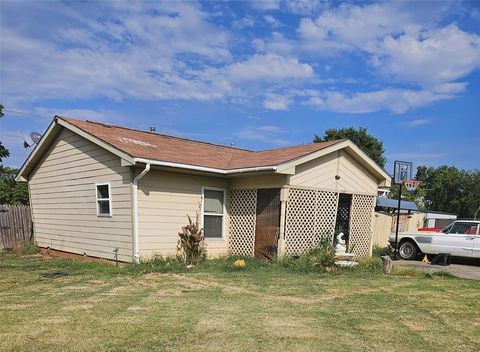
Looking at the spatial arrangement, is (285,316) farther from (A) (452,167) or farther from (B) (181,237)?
(A) (452,167)

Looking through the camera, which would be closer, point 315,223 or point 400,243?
point 315,223

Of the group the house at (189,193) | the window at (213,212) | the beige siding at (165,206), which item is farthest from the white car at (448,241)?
the beige siding at (165,206)

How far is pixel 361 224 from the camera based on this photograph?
43.3 ft

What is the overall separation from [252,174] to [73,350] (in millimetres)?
7531

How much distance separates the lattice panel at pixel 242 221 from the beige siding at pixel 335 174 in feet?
4.86

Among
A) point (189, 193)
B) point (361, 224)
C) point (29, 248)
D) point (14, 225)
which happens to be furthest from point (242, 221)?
point (14, 225)

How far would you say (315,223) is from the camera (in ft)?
38.3

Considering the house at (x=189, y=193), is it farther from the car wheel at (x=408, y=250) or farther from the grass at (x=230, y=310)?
the car wheel at (x=408, y=250)

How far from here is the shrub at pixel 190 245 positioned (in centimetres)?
1066

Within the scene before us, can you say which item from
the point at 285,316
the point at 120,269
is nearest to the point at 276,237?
the point at 120,269

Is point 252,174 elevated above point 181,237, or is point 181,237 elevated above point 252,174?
point 252,174

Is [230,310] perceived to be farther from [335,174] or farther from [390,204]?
[390,204]

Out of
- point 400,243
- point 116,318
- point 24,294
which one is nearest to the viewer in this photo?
point 116,318

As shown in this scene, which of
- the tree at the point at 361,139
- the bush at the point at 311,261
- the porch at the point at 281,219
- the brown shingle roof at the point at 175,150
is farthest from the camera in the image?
the tree at the point at 361,139
